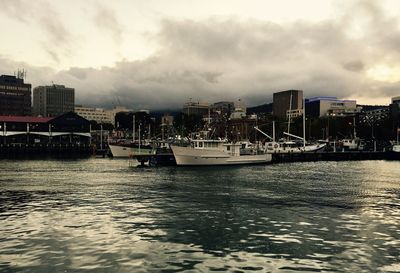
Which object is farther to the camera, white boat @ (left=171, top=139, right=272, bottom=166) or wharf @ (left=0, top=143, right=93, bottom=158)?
wharf @ (left=0, top=143, right=93, bottom=158)

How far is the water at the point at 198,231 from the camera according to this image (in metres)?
20.7

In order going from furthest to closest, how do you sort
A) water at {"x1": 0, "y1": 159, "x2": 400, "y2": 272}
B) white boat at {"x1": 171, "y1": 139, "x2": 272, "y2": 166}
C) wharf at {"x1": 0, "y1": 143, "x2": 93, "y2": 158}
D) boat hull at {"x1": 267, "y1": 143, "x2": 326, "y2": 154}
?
wharf at {"x1": 0, "y1": 143, "x2": 93, "y2": 158}, boat hull at {"x1": 267, "y1": 143, "x2": 326, "y2": 154}, white boat at {"x1": 171, "y1": 139, "x2": 272, "y2": 166}, water at {"x1": 0, "y1": 159, "x2": 400, "y2": 272}

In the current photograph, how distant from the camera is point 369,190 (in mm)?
52062

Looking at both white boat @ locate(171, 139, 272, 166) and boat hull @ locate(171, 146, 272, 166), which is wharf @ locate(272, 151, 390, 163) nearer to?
white boat @ locate(171, 139, 272, 166)

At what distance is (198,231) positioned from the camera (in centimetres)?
2748

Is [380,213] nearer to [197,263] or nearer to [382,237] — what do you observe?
[382,237]

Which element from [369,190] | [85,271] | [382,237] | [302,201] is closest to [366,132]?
[369,190]

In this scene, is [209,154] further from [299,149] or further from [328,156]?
[328,156]

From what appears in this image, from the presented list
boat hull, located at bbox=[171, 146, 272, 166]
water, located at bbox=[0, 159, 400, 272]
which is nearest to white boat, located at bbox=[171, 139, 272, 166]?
boat hull, located at bbox=[171, 146, 272, 166]

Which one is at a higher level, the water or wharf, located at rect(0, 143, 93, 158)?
wharf, located at rect(0, 143, 93, 158)

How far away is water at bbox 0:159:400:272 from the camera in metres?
20.7

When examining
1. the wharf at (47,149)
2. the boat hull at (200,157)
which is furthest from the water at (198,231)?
the wharf at (47,149)

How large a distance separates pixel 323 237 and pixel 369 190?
2979 cm

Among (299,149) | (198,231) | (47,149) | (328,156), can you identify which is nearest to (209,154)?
(299,149)
